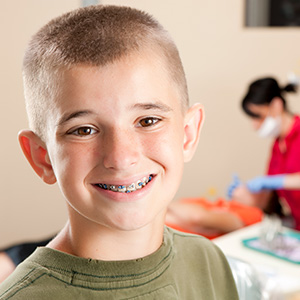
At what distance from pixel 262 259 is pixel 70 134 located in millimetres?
1324

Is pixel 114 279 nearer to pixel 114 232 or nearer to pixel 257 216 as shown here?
pixel 114 232

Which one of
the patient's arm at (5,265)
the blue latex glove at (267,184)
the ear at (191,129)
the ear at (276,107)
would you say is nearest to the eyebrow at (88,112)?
the ear at (191,129)

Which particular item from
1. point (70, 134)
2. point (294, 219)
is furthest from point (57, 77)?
point (294, 219)

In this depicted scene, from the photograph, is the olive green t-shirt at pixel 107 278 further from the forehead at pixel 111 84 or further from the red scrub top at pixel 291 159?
the red scrub top at pixel 291 159

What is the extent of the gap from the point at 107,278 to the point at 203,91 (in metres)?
2.51

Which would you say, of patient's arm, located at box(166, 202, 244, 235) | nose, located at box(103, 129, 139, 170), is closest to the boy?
nose, located at box(103, 129, 139, 170)

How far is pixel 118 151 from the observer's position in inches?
21.0

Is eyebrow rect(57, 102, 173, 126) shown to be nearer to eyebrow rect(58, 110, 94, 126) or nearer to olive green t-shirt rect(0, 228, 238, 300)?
eyebrow rect(58, 110, 94, 126)

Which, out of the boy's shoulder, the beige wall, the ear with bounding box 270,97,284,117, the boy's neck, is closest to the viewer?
the boy's neck

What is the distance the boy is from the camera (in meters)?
0.54

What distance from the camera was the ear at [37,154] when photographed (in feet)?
2.04

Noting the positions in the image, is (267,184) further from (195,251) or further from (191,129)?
(191,129)

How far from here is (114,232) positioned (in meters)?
0.64

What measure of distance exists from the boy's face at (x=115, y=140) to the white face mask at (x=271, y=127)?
2.01 m
